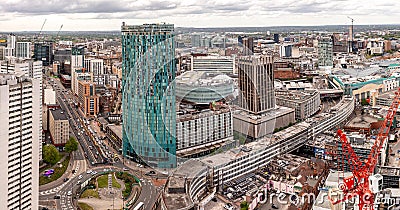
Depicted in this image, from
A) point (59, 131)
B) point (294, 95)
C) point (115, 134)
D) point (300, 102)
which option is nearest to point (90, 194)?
point (115, 134)

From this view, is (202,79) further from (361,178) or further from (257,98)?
(361,178)

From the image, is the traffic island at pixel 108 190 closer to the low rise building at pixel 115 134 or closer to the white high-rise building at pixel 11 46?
the low rise building at pixel 115 134

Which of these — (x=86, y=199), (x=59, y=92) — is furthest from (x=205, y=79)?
(x=59, y=92)

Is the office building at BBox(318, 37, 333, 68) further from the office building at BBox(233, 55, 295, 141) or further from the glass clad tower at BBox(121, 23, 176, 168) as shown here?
the glass clad tower at BBox(121, 23, 176, 168)

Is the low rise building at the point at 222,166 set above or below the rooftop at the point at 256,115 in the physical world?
below

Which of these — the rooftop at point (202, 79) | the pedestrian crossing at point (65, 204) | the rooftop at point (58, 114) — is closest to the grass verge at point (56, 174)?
the pedestrian crossing at point (65, 204)

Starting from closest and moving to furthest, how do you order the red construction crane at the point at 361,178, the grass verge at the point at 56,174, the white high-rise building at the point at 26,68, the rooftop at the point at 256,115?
the red construction crane at the point at 361,178 < the grass verge at the point at 56,174 < the white high-rise building at the point at 26,68 < the rooftop at the point at 256,115
